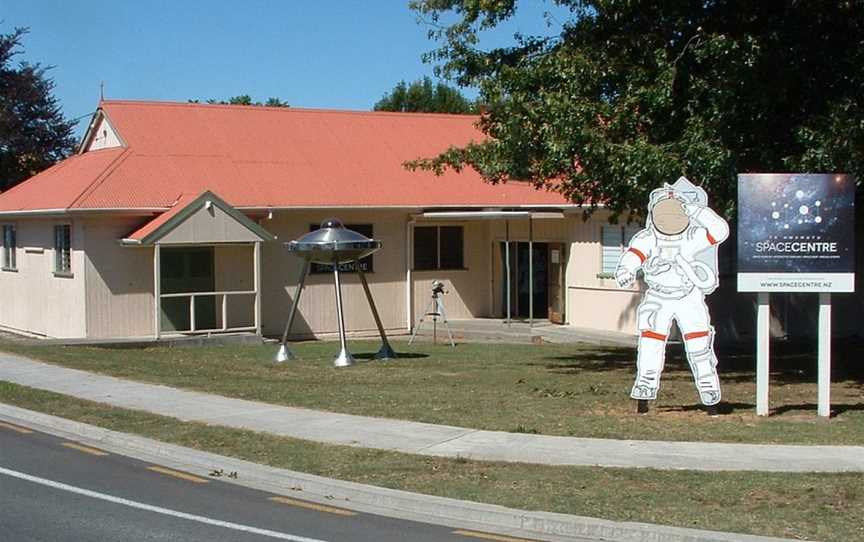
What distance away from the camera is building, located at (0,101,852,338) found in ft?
81.5

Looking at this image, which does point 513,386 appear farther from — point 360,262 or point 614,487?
point 360,262

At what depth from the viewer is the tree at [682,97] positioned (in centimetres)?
1494

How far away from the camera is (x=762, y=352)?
1321 cm

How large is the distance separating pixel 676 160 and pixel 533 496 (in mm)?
7186

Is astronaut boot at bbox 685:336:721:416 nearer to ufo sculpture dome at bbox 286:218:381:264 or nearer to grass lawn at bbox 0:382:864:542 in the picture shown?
grass lawn at bbox 0:382:864:542

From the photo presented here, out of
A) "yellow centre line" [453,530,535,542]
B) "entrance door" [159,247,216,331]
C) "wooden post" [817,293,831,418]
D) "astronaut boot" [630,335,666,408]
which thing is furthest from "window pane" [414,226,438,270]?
"yellow centre line" [453,530,535,542]

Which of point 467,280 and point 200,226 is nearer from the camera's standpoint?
point 200,226

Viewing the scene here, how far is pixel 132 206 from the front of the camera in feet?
81.1

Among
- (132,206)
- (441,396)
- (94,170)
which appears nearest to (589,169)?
(441,396)

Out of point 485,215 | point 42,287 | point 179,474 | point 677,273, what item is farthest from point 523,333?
point 179,474

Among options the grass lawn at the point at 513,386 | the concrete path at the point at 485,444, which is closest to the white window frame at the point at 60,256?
the grass lawn at the point at 513,386

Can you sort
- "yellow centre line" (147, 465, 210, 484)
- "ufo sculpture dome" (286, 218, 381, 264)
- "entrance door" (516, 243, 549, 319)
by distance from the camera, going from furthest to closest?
"entrance door" (516, 243, 549, 319)
"ufo sculpture dome" (286, 218, 381, 264)
"yellow centre line" (147, 465, 210, 484)

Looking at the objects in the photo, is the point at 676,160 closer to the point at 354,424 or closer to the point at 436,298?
the point at 354,424

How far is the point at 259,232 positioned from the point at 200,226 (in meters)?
1.43
